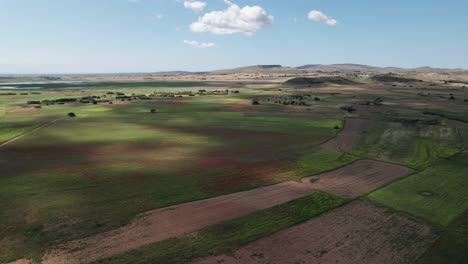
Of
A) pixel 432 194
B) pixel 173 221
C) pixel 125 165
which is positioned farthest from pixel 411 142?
pixel 125 165

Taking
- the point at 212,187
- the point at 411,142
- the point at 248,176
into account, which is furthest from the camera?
the point at 411,142

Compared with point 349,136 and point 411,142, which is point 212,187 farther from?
point 411,142

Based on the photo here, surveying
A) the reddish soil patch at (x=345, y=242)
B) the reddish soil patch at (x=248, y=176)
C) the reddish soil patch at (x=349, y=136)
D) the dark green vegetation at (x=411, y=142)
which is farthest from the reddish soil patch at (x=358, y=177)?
the reddish soil patch at (x=349, y=136)

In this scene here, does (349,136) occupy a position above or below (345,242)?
above

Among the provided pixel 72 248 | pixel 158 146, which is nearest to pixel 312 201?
pixel 72 248

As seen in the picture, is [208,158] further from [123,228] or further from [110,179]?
[123,228]
